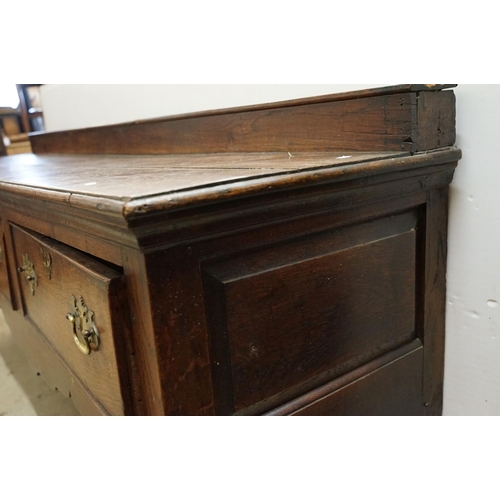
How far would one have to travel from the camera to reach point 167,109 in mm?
1564

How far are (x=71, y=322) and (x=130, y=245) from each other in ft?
0.86

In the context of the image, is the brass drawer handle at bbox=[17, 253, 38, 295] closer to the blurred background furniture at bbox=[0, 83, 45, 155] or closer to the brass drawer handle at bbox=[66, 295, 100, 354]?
the brass drawer handle at bbox=[66, 295, 100, 354]

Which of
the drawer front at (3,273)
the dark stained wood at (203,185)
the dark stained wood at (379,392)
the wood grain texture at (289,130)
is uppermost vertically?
the wood grain texture at (289,130)

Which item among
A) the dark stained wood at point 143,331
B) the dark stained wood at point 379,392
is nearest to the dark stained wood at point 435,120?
the dark stained wood at point 379,392

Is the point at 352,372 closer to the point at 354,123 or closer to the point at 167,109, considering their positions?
the point at 354,123

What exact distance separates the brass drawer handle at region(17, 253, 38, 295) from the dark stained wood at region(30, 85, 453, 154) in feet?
1.47

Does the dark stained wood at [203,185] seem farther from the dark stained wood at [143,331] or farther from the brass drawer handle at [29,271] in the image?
the brass drawer handle at [29,271]

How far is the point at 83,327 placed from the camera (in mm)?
684

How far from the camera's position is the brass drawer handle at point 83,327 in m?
0.65

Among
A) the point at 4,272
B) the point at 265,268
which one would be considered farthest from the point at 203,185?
the point at 4,272

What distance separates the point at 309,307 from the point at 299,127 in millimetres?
365

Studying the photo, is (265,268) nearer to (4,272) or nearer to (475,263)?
(475,263)

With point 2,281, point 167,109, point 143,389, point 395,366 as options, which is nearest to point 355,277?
point 395,366

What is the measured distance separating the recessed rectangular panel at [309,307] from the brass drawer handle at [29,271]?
1.58 ft
